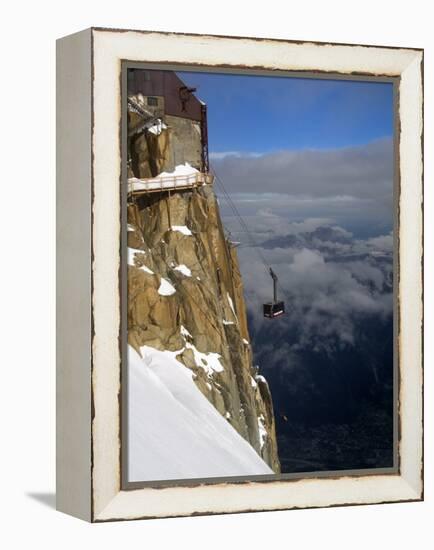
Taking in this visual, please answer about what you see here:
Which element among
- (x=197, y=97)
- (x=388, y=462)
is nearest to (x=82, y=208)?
(x=197, y=97)

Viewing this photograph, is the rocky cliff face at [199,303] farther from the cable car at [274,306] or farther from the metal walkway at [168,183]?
the cable car at [274,306]

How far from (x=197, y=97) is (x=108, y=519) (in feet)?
10.1

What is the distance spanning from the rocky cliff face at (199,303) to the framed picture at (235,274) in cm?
1

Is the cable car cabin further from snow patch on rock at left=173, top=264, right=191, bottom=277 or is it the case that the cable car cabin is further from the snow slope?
A: the snow slope

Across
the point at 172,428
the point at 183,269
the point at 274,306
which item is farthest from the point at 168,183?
the point at 172,428

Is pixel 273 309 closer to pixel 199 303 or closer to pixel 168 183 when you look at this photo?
pixel 199 303

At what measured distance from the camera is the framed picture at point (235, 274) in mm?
12055

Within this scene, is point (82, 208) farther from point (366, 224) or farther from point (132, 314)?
Result: point (366, 224)

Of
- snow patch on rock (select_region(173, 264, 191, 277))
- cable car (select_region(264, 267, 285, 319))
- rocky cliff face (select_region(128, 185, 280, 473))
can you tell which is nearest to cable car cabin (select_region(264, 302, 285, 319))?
cable car (select_region(264, 267, 285, 319))

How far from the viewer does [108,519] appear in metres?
12.0

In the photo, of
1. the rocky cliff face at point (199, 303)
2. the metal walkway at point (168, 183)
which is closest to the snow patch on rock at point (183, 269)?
the rocky cliff face at point (199, 303)

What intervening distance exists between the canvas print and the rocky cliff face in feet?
0.03

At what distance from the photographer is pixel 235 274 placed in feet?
41.3

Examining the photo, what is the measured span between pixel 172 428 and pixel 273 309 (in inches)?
46.9
